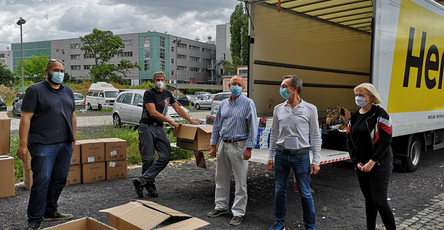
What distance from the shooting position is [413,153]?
8.11m

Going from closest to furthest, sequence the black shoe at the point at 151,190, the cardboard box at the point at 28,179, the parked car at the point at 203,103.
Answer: the black shoe at the point at 151,190 → the cardboard box at the point at 28,179 → the parked car at the point at 203,103

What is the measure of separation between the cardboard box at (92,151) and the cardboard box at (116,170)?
0.20m

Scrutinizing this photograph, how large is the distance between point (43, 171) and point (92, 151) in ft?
8.08

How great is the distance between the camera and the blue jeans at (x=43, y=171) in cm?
424

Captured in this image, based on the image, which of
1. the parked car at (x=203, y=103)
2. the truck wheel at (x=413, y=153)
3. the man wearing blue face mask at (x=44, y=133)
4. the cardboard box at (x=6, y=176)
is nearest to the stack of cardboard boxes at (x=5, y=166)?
the cardboard box at (x=6, y=176)

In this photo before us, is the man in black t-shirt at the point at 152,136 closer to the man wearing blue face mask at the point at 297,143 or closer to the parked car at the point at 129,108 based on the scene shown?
the man wearing blue face mask at the point at 297,143

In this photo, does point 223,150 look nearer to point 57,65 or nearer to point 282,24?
point 57,65

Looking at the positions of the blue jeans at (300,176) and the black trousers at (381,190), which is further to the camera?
the blue jeans at (300,176)

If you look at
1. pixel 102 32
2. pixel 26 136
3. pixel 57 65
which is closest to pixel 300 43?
pixel 57 65

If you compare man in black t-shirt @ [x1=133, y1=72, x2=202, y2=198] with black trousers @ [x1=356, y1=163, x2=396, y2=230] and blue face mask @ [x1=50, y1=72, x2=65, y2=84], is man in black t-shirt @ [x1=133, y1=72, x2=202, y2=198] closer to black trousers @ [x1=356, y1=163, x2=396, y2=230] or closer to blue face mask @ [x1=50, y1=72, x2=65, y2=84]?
blue face mask @ [x1=50, y1=72, x2=65, y2=84]

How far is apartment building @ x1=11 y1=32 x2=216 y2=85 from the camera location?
83.7 meters

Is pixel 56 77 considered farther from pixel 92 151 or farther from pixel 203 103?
pixel 203 103


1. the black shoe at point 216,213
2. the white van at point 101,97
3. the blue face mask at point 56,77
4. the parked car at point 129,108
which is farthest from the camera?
the white van at point 101,97

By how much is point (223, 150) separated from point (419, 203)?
11.0 ft
